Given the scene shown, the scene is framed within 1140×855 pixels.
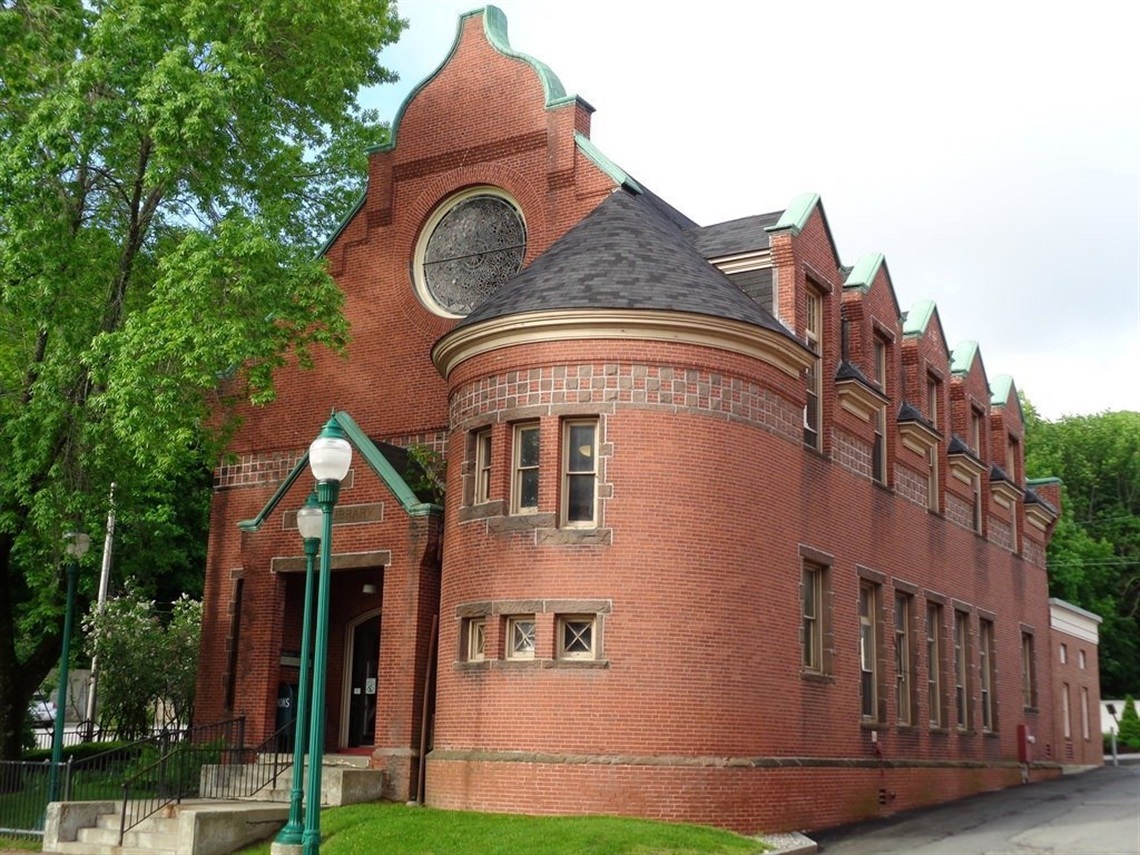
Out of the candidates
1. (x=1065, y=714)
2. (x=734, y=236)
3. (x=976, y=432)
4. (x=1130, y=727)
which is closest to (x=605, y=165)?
(x=734, y=236)

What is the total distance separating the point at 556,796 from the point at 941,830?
22.6ft

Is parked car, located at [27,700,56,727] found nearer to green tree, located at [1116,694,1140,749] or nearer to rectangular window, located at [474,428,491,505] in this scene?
rectangular window, located at [474,428,491,505]

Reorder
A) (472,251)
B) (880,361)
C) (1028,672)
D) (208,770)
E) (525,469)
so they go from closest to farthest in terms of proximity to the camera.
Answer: (525,469) → (208,770) → (472,251) → (880,361) → (1028,672)

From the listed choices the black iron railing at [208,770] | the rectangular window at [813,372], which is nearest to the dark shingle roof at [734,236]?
the rectangular window at [813,372]

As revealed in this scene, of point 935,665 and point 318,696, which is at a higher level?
point 935,665

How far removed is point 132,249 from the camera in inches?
988

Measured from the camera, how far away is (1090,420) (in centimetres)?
7419

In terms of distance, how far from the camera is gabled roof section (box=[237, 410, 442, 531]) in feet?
73.5

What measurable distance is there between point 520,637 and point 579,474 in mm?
2619

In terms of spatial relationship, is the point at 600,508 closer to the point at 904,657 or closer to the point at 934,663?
the point at 904,657

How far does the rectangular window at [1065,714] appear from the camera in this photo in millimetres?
40781

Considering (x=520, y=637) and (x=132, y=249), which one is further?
(x=132, y=249)

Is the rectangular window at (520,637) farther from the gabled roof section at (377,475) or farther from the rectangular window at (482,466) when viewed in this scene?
the gabled roof section at (377,475)

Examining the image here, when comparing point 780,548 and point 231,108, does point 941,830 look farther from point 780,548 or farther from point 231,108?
point 231,108
